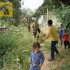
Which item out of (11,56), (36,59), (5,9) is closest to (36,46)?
(36,59)

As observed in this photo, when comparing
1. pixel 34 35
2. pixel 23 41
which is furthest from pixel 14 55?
pixel 34 35

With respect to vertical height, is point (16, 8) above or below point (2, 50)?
above

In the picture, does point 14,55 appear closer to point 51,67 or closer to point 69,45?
point 51,67

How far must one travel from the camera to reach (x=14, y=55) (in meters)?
12.4

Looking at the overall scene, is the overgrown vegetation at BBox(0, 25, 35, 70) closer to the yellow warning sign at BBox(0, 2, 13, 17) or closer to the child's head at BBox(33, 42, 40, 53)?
the yellow warning sign at BBox(0, 2, 13, 17)

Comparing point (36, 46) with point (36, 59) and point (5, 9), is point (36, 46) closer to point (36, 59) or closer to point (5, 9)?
point (36, 59)

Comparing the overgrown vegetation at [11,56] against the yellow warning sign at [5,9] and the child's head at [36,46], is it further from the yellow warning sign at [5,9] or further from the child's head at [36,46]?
the child's head at [36,46]

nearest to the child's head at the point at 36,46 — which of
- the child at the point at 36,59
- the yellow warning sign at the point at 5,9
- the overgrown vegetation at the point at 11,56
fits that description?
the child at the point at 36,59

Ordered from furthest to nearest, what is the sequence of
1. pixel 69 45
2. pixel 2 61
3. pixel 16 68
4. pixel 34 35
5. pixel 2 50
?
pixel 34 35 < pixel 69 45 < pixel 2 50 < pixel 2 61 < pixel 16 68

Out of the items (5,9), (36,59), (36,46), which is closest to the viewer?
(36,46)

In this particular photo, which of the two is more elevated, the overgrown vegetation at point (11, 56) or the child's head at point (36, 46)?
the child's head at point (36, 46)

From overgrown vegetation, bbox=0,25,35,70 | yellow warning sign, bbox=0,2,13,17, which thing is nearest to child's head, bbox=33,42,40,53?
overgrown vegetation, bbox=0,25,35,70

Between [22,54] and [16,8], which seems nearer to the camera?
[22,54]

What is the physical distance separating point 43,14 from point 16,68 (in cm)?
3399
